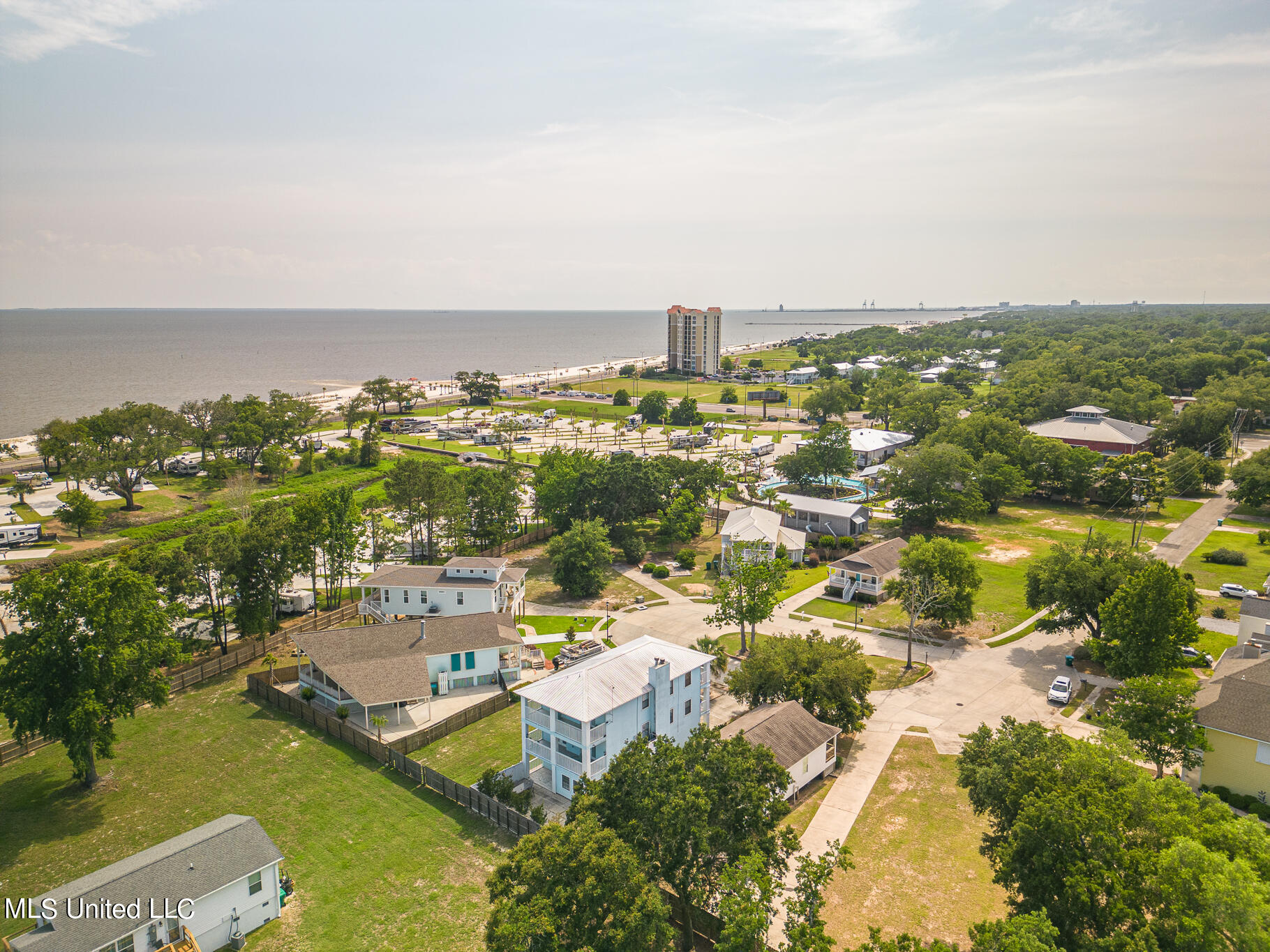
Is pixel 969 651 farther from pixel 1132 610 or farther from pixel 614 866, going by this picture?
pixel 614 866

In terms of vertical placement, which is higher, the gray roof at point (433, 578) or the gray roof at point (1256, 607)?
the gray roof at point (1256, 607)

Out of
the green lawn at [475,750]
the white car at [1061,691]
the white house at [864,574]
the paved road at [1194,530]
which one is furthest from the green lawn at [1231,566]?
the green lawn at [475,750]

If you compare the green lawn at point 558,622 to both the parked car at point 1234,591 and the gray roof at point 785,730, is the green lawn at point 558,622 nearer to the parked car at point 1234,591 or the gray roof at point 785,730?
the gray roof at point 785,730

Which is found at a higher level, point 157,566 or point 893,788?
point 157,566

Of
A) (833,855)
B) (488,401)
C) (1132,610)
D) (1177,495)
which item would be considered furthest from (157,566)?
(488,401)

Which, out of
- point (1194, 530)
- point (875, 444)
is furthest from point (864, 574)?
point (875, 444)
